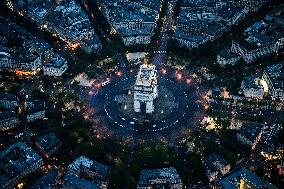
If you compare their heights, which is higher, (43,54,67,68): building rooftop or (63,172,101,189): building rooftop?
(43,54,67,68): building rooftop

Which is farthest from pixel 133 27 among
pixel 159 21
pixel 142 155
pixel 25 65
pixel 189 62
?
pixel 142 155

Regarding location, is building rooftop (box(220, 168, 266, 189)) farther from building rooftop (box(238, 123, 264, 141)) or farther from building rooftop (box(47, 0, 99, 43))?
building rooftop (box(47, 0, 99, 43))

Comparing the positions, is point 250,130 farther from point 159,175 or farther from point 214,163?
point 159,175

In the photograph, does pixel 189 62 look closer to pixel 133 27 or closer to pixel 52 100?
pixel 133 27

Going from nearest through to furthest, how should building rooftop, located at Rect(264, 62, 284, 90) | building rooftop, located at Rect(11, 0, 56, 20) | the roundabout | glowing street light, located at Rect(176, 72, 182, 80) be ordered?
the roundabout < building rooftop, located at Rect(264, 62, 284, 90) < glowing street light, located at Rect(176, 72, 182, 80) < building rooftop, located at Rect(11, 0, 56, 20)

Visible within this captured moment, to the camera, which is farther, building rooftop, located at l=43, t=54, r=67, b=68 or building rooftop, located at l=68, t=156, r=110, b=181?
building rooftop, located at l=43, t=54, r=67, b=68

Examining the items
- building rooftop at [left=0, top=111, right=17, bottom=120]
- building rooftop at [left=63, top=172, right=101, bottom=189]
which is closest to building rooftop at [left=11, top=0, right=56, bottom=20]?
building rooftop at [left=0, top=111, right=17, bottom=120]

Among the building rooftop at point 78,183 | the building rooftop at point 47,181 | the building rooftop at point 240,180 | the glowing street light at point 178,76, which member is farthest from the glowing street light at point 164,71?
the building rooftop at point 47,181
